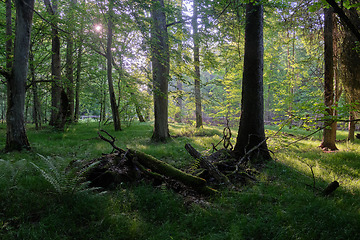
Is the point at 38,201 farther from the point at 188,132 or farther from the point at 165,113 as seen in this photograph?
the point at 188,132

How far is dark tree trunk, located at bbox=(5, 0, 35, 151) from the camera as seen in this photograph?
6.71 m

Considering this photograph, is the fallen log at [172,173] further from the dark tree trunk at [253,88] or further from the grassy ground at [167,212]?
the dark tree trunk at [253,88]

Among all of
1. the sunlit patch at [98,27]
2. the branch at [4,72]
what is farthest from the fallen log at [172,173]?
the sunlit patch at [98,27]

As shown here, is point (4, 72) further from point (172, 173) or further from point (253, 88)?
point (253, 88)

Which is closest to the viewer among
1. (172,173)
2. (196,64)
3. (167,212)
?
(167,212)

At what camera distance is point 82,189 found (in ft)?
13.6

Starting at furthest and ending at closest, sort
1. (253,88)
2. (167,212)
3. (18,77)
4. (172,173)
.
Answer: (18,77) < (253,88) < (172,173) < (167,212)

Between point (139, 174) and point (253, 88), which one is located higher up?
point (253, 88)

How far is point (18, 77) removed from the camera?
267 inches

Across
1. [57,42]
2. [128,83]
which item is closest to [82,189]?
[128,83]

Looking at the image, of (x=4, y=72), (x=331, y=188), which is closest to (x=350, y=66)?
(x=331, y=188)

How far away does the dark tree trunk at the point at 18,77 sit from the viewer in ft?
22.0

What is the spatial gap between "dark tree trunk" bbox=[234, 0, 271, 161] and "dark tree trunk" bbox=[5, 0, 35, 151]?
766cm

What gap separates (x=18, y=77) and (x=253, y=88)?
8157 mm
